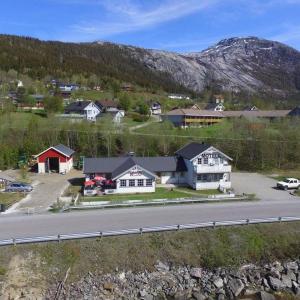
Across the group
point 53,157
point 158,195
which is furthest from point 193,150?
point 53,157

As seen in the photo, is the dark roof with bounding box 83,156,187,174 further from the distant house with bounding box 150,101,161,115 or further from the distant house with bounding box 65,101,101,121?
the distant house with bounding box 150,101,161,115

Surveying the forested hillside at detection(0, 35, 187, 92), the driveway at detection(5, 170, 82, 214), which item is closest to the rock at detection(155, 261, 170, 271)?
the driveway at detection(5, 170, 82, 214)

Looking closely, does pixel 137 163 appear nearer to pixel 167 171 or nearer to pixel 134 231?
pixel 167 171

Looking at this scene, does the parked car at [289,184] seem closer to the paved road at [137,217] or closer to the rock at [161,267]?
the paved road at [137,217]

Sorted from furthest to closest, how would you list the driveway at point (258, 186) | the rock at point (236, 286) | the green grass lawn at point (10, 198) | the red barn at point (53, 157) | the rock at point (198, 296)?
the red barn at point (53, 157) → the driveway at point (258, 186) → the green grass lawn at point (10, 198) → the rock at point (236, 286) → the rock at point (198, 296)

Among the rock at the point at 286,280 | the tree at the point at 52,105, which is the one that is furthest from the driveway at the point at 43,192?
the tree at the point at 52,105

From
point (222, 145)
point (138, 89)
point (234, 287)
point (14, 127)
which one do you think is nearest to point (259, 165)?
point (222, 145)
